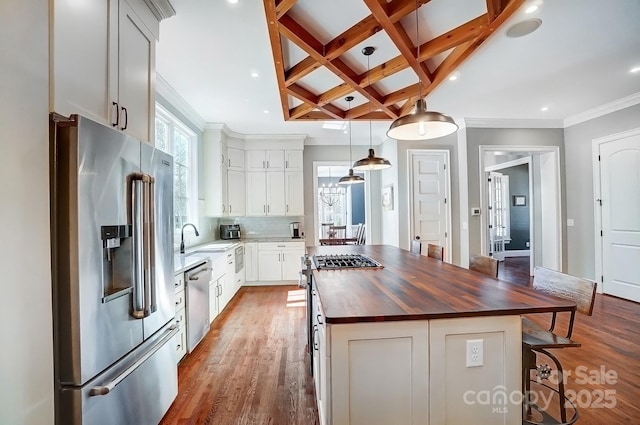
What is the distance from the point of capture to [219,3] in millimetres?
2051

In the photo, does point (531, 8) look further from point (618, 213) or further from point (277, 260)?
point (277, 260)

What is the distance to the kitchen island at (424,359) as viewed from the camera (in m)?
1.25

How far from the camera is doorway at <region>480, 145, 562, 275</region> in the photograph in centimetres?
480

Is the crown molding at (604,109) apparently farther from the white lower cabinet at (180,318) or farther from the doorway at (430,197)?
the white lower cabinet at (180,318)

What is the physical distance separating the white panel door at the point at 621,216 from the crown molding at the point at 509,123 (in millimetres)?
795

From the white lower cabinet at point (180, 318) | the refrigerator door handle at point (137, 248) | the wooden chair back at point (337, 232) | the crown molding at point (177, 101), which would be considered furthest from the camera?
the wooden chair back at point (337, 232)

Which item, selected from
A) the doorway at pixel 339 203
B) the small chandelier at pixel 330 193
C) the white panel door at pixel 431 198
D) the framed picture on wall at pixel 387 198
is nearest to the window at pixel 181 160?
the framed picture on wall at pixel 387 198

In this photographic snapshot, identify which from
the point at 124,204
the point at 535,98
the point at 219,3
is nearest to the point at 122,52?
the point at 219,3

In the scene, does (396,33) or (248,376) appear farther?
(248,376)

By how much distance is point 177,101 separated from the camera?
362 centimetres

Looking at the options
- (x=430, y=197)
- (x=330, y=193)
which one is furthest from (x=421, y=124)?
(x=330, y=193)

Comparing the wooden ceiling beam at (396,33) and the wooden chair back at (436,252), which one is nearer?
the wooden ceiling beam at (396,33)

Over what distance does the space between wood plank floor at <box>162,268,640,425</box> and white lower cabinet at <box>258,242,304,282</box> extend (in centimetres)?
136

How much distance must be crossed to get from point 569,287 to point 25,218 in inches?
105
